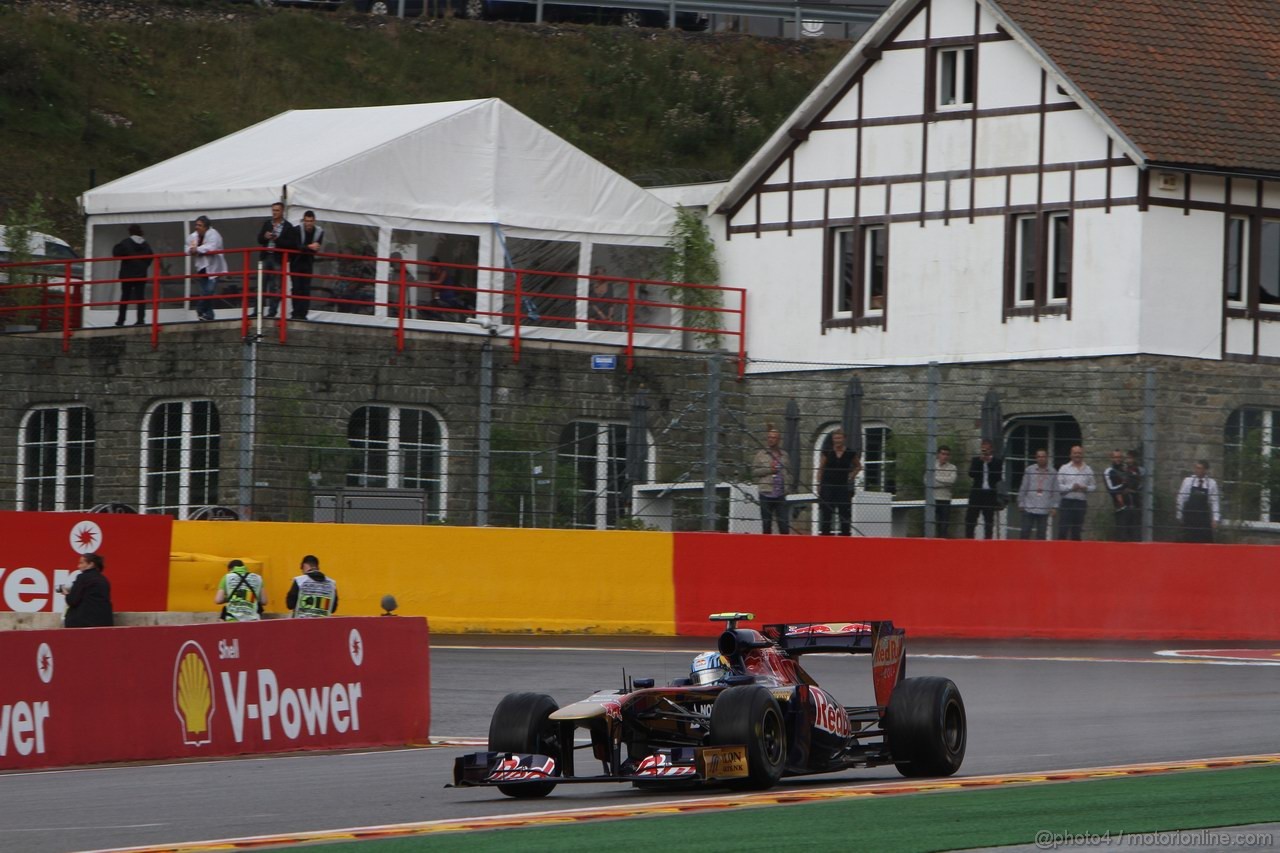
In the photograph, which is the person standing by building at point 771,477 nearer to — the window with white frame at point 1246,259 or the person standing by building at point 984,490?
the person standing by building at point 984,490

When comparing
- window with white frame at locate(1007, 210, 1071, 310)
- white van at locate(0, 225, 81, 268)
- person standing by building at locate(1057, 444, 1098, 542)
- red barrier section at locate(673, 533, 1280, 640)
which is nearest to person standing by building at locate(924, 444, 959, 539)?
red barrier section at locate(673, 533, 1280, 640)

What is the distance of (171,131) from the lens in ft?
143

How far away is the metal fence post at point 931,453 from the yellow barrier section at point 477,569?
290 centimetres

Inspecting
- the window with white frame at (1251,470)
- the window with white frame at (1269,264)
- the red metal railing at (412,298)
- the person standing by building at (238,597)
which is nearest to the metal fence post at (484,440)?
the person standing by building at (238,597)

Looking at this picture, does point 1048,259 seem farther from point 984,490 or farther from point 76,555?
point 76,555

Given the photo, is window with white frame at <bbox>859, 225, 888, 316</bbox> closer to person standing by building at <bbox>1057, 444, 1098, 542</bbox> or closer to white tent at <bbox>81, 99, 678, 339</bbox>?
white tent at <bbox>81, 99, 678, 339</bbox>

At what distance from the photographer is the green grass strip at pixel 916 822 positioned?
9.03 meters

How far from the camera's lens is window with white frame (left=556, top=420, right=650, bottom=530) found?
913 inches

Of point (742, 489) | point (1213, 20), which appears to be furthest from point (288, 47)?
point (742, 489)

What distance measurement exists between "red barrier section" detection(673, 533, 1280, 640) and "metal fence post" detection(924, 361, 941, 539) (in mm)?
354

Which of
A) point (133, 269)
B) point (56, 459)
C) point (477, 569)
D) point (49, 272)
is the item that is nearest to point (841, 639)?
point (477, 569)

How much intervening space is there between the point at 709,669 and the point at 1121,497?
1283 centimetres

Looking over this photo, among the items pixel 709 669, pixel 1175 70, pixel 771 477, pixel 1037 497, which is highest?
pixel 1175 70

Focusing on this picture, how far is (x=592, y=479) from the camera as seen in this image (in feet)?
77.0
